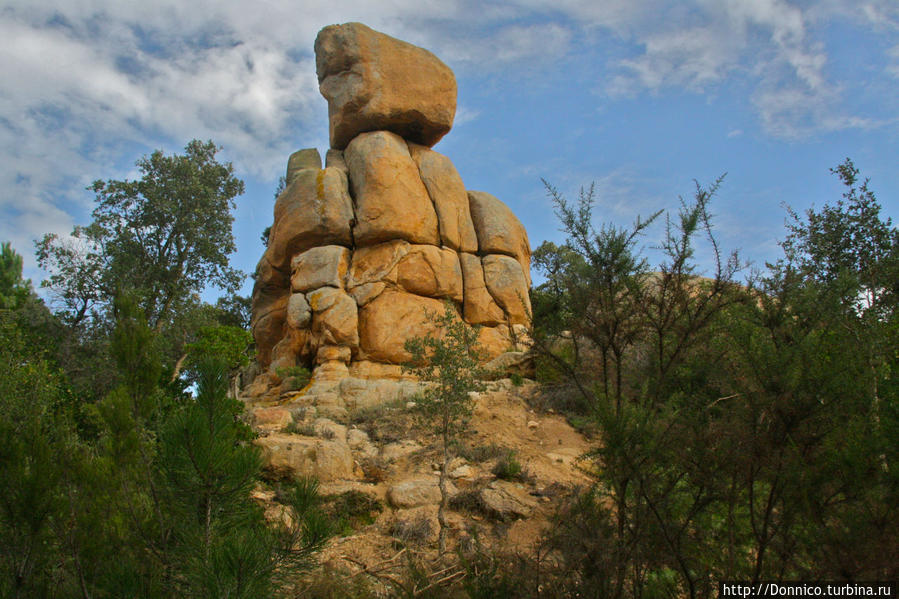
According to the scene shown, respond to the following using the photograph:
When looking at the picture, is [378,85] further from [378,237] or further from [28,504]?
[28,504]

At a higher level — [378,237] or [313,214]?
[313,214]

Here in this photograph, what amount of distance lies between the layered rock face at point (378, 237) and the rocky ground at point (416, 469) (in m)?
4.47

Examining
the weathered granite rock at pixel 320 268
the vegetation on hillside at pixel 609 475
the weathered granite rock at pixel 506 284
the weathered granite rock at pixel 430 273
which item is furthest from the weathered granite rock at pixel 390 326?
the vegetation on hillside at pixel 609 475

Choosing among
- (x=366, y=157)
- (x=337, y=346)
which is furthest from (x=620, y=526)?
(x=366, y=157)

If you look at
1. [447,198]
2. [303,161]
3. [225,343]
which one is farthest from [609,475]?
[303,161]

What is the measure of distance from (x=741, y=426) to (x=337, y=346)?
14.7 m

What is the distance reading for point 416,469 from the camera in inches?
369

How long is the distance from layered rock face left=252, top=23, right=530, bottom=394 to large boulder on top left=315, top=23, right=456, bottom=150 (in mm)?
42

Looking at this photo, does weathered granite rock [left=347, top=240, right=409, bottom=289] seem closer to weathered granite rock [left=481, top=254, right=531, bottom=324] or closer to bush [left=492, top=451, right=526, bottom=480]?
weathered granite rock [left=481, top=254, right=531, bottom=324]

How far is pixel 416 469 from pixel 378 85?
49.0 feet

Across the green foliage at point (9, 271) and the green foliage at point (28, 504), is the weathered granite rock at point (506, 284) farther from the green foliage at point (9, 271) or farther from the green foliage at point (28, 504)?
the green foliage at point (9, 271)

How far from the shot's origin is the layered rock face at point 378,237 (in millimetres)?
17500

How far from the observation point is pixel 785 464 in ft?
9.82

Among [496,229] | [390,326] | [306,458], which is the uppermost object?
[496,229]
